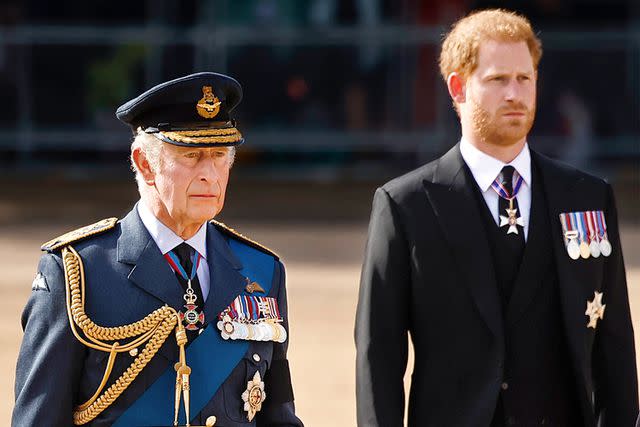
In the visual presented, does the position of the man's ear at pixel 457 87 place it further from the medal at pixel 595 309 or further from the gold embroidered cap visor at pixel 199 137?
the gold embroidered cap visor at pixel 199 137

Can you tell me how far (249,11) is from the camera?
18.4m

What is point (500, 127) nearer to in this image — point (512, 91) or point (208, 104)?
point (512, 91)

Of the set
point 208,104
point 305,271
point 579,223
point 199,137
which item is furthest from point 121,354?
point 305,271

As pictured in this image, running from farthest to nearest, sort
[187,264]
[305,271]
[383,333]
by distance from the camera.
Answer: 1. [305,271]
2. [383,333]
3. [187,264]

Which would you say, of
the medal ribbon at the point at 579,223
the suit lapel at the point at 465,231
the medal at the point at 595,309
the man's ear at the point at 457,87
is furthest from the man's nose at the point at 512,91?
the medal at the point at 595,309

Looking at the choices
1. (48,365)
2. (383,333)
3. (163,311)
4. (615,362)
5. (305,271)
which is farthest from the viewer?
(305,271)

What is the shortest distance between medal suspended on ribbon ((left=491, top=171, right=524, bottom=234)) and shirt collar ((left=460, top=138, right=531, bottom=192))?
0.02 metres

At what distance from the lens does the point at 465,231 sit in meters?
3.94

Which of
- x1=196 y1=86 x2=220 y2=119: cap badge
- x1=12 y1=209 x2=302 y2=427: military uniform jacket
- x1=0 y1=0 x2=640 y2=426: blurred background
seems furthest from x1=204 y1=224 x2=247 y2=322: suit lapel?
x1=0 y1=0 x2=640 y2=426: blurred background

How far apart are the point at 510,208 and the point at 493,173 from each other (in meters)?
0.11

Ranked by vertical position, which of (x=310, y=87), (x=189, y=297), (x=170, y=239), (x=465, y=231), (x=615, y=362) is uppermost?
(x=310, y=87)

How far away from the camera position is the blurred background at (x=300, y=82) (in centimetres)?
1783

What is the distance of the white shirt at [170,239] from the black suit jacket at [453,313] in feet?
2.25

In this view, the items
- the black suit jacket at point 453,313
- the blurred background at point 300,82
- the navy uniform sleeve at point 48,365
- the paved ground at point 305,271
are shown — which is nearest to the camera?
the navy uniform sleeve at point 48,365
